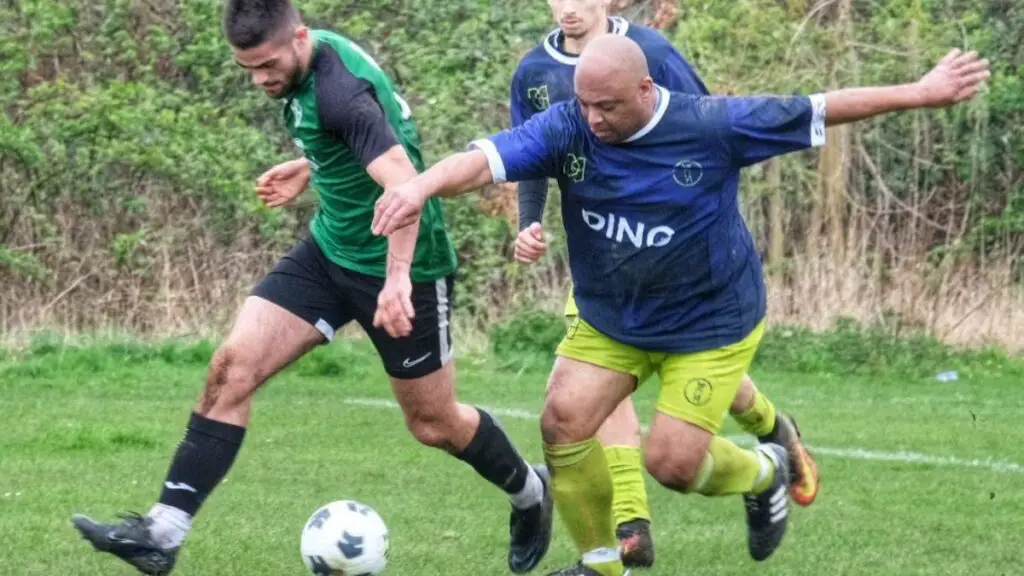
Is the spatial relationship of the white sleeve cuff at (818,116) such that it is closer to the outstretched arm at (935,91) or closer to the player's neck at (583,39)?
the outstretched arm at (935,91)

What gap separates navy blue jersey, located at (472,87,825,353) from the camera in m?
5.46

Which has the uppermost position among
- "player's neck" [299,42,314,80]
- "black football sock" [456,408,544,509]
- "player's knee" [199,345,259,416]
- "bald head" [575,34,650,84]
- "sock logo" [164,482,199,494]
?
"bald head" [575,34,650,84]

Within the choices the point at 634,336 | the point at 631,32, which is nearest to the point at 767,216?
the point at 631,32

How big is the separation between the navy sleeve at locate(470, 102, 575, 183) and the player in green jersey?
0.43 m

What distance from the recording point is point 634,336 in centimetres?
579

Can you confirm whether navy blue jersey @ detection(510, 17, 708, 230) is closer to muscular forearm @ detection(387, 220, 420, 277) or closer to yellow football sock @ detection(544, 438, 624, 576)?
muscular forearm @ detection(387, 220, 420, 277)

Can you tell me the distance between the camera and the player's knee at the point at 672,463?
5.84 metres

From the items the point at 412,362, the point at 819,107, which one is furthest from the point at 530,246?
the point at 819,107

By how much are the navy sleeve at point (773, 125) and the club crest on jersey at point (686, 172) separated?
0.12m

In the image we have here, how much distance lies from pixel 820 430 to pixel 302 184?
13.7ft

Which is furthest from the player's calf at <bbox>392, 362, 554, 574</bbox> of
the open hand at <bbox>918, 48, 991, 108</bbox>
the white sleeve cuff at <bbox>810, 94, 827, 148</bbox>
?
the open hand at <bbox>918, 48, 991, 108</bbox>

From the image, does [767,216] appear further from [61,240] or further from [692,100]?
[692,100]

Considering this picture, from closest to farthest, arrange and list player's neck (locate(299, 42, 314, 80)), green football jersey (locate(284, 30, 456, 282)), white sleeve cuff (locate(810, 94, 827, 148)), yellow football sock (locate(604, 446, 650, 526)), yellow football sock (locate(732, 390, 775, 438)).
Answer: white sleeve cuff (locate(810, 94, 827, 148)) < green football jersey (locate(284, 30, 456, 282)) < player's neck (locate(299, 42, 314, 80)) < yellow football sock (locate(604, 446, 650, 526)) < yellow football sock (locate(732, 390, 775, 438))

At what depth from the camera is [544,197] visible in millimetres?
6910
